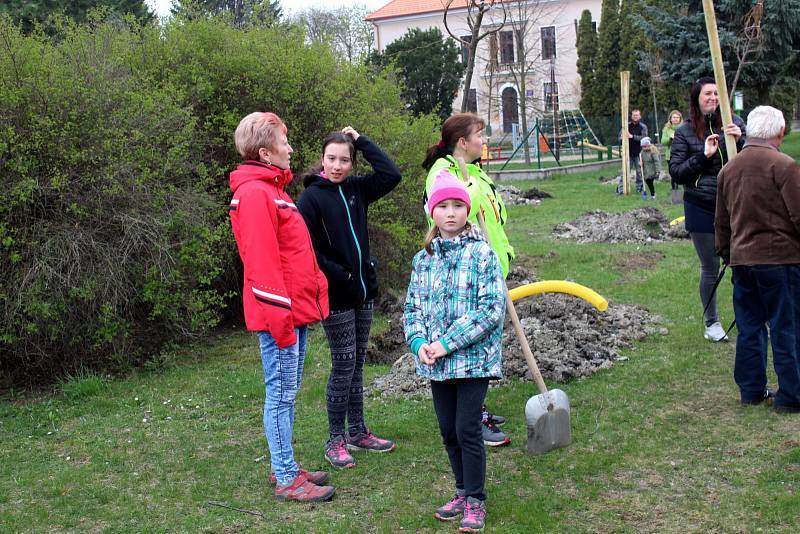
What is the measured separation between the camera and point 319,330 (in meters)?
8.90

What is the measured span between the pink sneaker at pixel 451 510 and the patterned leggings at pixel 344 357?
3.42ft

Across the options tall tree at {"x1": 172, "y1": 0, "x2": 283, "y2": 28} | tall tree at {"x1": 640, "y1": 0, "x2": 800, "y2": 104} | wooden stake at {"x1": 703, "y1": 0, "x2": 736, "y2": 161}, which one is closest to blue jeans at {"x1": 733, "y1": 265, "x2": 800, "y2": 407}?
wooden stake at {"x1": 703, "y1": 0, "x2": 736, "y2": 161}

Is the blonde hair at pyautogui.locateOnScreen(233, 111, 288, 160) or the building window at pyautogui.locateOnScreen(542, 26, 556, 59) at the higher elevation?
the building window at pyautogui.locateOnScreen(542, 26, 556, 59)

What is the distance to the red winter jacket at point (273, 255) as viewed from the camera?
14.0ft

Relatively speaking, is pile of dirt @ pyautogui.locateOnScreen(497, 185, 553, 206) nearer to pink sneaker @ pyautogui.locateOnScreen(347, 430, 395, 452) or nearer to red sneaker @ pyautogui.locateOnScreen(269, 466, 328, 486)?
pink sneaker @ pyautogui.locateOnScreen(347, 430, 395, 452)

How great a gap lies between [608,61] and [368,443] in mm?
42072

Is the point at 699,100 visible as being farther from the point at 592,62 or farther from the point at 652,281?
the point at 592,62

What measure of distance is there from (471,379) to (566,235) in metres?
10.2

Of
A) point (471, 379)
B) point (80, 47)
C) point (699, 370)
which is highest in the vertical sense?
point (80, 47)

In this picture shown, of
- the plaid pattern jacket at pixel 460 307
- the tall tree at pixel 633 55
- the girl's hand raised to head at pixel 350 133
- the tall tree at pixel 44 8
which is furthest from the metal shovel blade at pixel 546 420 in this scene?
the tall tree at pixel 633 55

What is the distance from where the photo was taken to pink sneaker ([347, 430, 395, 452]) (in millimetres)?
5293

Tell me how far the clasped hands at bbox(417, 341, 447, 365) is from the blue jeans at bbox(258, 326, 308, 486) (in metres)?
0.84

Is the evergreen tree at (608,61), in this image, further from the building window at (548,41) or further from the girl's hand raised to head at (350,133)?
the girl's hand raised to head at (350,133)

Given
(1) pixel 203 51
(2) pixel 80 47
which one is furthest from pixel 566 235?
(2) pixel 80 47
